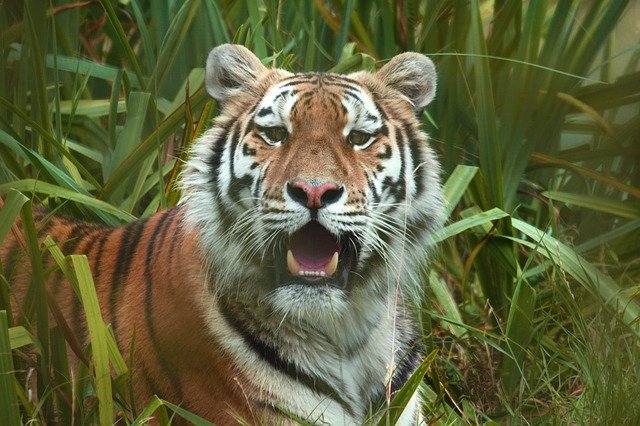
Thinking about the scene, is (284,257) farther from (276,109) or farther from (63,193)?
(63,193)

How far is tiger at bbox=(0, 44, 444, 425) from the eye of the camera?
109 inches

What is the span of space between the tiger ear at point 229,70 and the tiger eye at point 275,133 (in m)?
0.28

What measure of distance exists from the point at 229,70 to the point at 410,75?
0.53 metres

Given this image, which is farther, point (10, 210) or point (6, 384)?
point (10, 210)

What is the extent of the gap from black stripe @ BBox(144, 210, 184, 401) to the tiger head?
0.15 m

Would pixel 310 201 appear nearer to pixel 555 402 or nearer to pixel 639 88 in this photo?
pixel 555 402

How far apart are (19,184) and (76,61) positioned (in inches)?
43.6

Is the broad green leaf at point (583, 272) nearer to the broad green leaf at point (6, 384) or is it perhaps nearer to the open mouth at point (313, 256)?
the open mouth at point (313, 256)

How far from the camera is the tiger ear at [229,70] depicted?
3.17 metres

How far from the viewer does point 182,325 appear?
291cm

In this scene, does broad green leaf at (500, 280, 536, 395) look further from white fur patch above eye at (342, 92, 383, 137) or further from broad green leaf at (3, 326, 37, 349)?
broad green leaf at (3, 326, 37, 349)

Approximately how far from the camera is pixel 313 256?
9.12ft

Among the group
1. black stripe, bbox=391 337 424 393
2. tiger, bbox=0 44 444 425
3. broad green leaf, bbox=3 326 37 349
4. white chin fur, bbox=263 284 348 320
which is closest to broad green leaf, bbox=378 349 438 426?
tiger, bbox=0 44 444 425

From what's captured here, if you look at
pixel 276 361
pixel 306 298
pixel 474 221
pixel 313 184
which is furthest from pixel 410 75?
pixel 276 361
